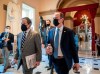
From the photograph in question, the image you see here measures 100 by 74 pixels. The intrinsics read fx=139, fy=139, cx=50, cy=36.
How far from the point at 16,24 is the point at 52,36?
16.7 ft

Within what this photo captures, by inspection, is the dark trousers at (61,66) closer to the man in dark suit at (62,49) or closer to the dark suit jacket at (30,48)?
the man in dark suit at (62,49)

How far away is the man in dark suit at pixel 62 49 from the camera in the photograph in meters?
1.84

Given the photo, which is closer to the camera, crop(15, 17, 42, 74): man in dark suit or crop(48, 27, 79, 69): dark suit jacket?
crop(48, 27, 79, 69): dark suit jacket

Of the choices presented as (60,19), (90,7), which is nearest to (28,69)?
(60,19)

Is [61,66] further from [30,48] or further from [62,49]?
[30,48]

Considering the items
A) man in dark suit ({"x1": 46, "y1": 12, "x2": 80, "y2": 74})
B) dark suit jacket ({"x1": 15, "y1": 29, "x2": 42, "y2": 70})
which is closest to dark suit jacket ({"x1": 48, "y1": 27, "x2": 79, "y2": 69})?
man in dark suit ({"x1": 46, "y1": 12, "x2": 80, "y2": 74})

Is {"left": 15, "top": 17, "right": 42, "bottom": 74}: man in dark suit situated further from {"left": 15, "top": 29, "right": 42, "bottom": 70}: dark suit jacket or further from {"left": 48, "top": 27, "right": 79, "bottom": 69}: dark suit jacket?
{"left": 48, "top": 27, "right": 79, "bottom": 69}: dark suit jacket

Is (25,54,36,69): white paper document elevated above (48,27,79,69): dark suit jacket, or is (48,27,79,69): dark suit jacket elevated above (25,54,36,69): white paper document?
(48,27,79,69): dark suit jacket

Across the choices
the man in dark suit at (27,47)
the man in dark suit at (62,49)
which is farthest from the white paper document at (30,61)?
the man in dark suit at (62,49)

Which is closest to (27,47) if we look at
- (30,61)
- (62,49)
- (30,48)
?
(30,48)

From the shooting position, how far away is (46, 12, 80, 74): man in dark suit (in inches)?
72.4

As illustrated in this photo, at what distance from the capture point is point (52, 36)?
6.45ft

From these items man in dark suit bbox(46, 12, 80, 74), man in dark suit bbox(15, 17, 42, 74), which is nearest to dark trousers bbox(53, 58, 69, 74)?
man in dark suit bbox(46, 12, 80, 74)

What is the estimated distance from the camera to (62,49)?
1844 millimetres
